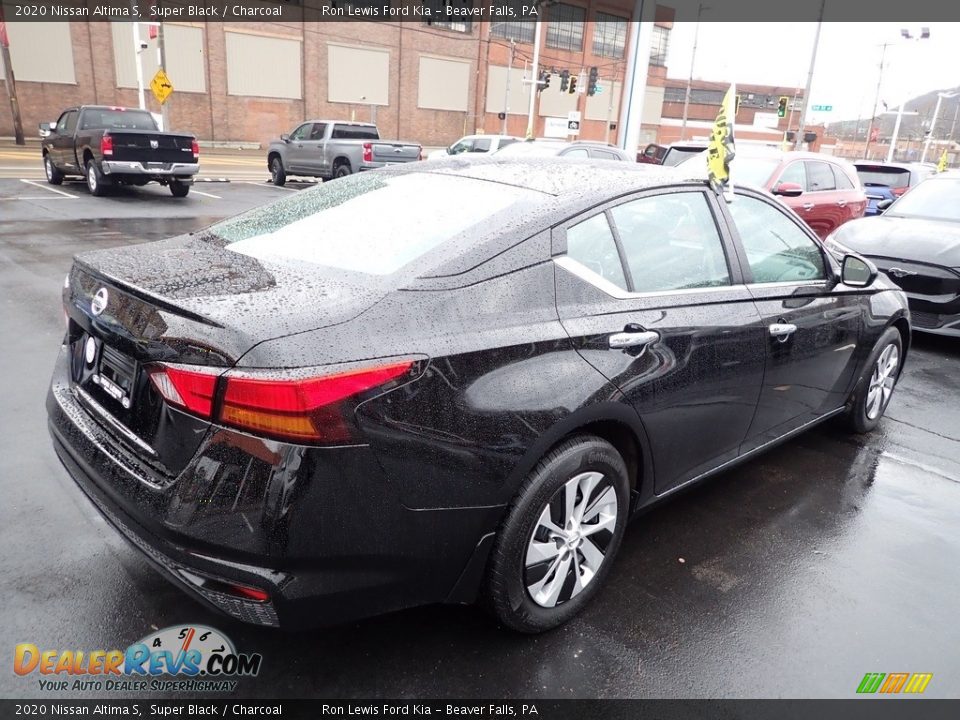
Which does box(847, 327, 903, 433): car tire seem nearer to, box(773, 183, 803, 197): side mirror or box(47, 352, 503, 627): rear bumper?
box(47, 352, 503, 627): rear bumper

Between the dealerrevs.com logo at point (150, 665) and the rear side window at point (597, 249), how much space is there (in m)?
1.83

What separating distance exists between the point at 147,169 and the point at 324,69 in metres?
31.9

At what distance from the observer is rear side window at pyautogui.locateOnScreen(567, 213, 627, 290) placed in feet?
8.61

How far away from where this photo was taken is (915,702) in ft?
8.04

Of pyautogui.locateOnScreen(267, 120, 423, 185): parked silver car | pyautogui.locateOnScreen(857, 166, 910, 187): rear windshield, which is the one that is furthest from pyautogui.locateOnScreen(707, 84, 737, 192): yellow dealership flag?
pyautogui.locateOnScreen(267, 120, 423, 185): parked silver car

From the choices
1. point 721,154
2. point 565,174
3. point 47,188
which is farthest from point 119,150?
point 721,154

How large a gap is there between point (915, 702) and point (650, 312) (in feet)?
5.39

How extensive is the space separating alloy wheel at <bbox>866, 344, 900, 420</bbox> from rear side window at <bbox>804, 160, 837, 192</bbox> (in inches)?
256

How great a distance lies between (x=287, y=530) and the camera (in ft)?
6.29

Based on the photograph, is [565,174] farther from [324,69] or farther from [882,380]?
[324,69]

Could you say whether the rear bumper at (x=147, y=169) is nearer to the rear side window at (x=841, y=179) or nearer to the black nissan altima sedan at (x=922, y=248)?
the rear side window at (x=841, y=179)

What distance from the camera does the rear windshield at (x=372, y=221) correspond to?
252cm

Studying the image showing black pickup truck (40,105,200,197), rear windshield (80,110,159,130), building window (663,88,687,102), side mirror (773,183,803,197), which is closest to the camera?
side mirror (773,183,803,197)

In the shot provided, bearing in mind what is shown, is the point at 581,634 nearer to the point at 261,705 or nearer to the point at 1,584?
the point at 261,705
